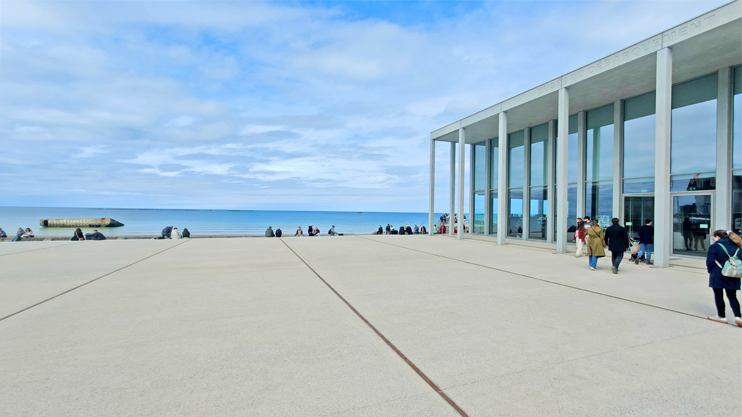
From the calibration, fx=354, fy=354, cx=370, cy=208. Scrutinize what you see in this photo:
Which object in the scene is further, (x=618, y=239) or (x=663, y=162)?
(x=663, y=162)

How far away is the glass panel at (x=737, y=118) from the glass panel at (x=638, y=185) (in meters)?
2.60

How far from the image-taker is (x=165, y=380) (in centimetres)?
327

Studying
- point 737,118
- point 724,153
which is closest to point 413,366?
point 724,153

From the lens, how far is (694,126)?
12.2 meters

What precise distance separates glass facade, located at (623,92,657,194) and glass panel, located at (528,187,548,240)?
443 centimetres

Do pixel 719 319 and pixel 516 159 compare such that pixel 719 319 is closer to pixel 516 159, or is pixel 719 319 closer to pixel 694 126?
pixel 694 126

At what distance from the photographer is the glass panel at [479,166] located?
75.8 ft

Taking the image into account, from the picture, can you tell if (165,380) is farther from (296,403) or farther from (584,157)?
(584,157)

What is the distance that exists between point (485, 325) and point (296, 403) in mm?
2868

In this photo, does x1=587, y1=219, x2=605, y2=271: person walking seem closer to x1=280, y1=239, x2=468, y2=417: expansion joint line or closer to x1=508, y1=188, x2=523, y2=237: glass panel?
x1=280, y1=239, x2=468, y2=417: expansion joint line

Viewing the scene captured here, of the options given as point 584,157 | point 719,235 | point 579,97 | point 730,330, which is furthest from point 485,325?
point 584,157

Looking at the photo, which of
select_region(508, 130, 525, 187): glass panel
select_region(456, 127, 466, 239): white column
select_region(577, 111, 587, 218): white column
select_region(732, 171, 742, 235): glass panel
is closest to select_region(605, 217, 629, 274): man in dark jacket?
select_region(732, 171, 742, 235): glass panel

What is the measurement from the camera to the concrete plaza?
115 inches

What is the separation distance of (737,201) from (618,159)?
4131mm
